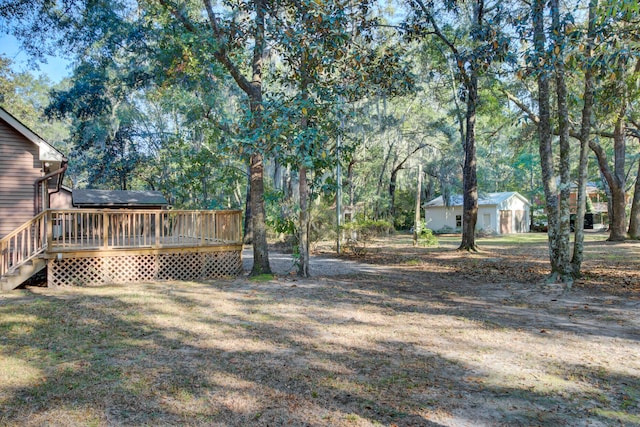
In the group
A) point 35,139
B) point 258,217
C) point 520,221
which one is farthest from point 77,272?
point 520,221

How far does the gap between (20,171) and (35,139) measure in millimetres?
929

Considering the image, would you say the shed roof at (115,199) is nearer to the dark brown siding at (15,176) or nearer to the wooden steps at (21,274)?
the dark brown siding at (15,176)

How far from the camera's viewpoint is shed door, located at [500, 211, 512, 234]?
3488 centimetres

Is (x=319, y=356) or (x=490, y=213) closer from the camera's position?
(x=319, y=356)

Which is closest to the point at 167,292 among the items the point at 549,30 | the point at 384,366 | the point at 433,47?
the point at 384,366

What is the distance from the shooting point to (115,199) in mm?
20703

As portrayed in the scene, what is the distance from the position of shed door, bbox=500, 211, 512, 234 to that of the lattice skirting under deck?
28620 mm

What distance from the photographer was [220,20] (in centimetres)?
1086

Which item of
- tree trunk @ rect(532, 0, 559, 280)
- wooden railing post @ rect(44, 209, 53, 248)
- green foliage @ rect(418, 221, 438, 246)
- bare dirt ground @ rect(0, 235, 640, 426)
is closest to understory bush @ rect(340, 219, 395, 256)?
green foliage @ rect(418, 221, 438, 246)

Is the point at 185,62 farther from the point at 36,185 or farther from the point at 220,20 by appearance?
the point at 36,185

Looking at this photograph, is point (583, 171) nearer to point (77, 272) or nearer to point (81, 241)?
point (81, 241)

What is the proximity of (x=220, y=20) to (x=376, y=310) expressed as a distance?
26.9 ft

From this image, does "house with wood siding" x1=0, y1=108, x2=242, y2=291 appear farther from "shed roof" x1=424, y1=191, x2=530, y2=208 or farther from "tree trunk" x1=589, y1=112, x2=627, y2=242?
"shed roof" x1=424, y1=191, x2=530, y2=208

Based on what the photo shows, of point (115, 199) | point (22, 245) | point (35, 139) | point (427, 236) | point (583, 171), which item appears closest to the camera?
point (22, 245)
